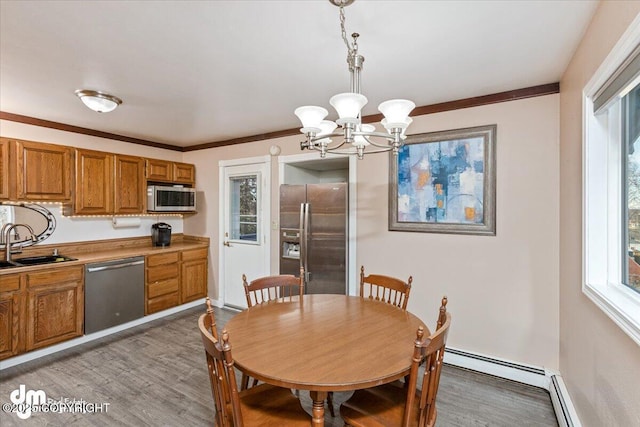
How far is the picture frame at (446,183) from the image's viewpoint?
262cm

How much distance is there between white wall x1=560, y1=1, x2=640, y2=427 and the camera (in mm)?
1288

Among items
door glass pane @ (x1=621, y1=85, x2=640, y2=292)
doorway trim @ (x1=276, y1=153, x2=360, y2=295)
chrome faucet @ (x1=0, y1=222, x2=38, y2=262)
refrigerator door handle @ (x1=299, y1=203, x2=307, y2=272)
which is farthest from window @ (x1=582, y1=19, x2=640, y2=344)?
chrome faucet @ (x1=0, y1=222, x2=38, y2=262)

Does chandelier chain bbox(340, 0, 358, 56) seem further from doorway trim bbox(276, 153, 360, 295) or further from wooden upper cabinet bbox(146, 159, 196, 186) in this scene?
wooden upper cabinet bbox(146, 159, 196, 186)

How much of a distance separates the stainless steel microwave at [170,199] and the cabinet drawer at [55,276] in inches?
47.1

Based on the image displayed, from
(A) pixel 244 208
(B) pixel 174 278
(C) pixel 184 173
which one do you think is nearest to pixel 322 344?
(A) pixel 244 208

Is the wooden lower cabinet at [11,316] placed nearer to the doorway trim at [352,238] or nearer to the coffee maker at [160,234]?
the coffee maker at [160,234]

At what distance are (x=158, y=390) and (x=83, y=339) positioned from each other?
1513mm

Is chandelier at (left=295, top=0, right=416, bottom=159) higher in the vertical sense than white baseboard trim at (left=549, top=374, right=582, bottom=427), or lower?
higher

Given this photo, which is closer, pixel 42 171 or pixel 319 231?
pixel 42 171

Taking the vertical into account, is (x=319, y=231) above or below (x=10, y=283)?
above

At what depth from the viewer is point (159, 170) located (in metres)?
4.23

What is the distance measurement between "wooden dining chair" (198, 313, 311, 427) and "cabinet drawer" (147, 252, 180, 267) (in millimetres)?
2718

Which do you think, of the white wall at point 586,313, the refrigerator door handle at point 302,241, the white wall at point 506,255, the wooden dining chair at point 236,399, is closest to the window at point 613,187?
the white wall at point 586,313

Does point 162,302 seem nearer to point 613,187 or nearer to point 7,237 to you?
point 7,237
